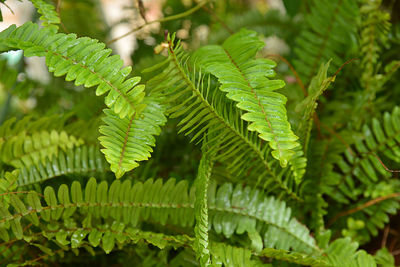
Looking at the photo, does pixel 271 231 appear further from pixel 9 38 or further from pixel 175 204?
pixel 9 38

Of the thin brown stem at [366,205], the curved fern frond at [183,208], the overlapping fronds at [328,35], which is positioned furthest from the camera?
the overlapping fronds at [328,35]

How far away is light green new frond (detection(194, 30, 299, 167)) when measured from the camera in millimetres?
558

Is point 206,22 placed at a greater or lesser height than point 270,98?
greater

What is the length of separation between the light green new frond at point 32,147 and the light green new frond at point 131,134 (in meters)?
0.24

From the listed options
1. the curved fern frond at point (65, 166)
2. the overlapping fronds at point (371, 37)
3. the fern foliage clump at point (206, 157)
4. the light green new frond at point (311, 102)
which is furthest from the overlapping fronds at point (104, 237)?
the overlapping fronds at point (371, 37)

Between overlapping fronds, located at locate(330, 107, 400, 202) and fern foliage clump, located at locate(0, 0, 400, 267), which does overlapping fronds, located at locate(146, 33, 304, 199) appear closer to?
fern foliage clump, located at locate(0, 0, 400, 267)

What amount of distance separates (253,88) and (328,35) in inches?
19.0

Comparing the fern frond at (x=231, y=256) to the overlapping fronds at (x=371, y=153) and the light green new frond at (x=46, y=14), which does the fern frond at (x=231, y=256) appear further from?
the light green new frond at (x=46, y=14)

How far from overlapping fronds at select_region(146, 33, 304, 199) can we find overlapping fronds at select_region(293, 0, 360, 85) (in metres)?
0.38

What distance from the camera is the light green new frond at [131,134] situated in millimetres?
573

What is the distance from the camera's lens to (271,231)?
724mm

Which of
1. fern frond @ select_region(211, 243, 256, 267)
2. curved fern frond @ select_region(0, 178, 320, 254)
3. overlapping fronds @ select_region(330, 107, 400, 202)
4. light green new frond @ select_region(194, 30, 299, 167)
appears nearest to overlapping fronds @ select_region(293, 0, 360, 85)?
overlapping fronds @ select_region(330, 107, 400, 202)

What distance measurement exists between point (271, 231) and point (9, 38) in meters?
0.59

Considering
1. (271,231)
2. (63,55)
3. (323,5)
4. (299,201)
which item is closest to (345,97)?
(323,5)
